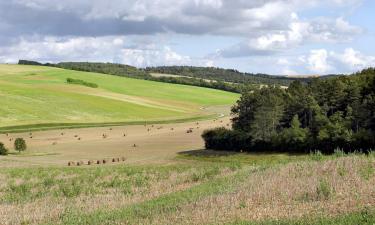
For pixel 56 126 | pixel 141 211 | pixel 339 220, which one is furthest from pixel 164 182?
pixel 56 126

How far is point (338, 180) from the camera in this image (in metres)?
16.6

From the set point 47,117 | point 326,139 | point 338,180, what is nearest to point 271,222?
point 338,180

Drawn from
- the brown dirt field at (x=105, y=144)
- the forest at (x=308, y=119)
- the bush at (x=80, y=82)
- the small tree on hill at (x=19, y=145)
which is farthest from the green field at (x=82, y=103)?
the forest at (x=308, y=119)

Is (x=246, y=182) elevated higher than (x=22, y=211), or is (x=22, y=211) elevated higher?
(x=246, y=182)

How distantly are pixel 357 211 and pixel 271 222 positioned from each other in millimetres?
2135

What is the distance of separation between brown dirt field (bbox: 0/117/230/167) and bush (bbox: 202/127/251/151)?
123 inches

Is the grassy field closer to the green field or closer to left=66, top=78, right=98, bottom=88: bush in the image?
the green field

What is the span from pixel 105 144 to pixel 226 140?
2137cm

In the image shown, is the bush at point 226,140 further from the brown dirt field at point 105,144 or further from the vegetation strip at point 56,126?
the vegetation strip at point 56,126

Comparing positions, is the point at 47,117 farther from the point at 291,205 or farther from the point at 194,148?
the point at 291,205

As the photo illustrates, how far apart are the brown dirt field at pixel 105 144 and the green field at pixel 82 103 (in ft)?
45.0

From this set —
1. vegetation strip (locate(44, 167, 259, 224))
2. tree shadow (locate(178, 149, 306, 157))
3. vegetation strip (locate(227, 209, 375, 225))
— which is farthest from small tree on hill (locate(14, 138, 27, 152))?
vegetation strip (locate(227, 209, 375, 225))

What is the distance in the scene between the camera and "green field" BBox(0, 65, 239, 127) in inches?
4479

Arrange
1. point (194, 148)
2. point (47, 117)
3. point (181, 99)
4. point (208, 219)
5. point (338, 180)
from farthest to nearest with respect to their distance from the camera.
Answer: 1. point (181, 99)
2. point (47, 117)
3. point (194, 148)
4. point (338, 180)
5. point (208, 219)
